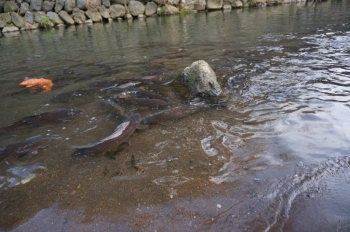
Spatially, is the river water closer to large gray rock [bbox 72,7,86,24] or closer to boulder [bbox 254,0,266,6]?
large gray rock [bbox 72,7,86,24]

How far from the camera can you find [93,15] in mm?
20672

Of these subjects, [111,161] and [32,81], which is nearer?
[111,161]

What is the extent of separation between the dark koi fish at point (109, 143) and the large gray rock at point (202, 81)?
1.61 metres

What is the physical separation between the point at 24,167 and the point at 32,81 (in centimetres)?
360

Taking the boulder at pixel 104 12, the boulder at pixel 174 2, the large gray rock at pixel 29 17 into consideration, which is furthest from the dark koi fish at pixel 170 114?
the boulder at pixel 174 2

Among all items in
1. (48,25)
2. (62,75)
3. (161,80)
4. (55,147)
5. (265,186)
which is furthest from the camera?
(48,25)

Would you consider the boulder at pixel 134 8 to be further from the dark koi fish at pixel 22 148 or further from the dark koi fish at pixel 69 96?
the dark koi fish at pixel 22 148

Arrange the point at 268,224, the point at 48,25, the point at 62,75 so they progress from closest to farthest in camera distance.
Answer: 1. the point at 268,224
2. the point at 62,75
3. the point at 48,25

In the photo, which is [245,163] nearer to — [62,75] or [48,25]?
[62,75]

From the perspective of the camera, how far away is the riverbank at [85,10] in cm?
1948

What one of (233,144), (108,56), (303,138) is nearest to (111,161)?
(233,144)

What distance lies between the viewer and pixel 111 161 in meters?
3.11

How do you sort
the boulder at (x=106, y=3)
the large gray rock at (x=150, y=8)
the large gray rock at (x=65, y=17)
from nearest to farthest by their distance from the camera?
1. the large gray rock at (x=65, y=17)
2. the boulder at (x=106, y=3)
3. the large gray rock at (x=150, y=8)

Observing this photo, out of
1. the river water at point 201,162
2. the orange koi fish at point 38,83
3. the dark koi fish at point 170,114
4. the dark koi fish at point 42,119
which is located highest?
the orange koi fish at point 38,83
